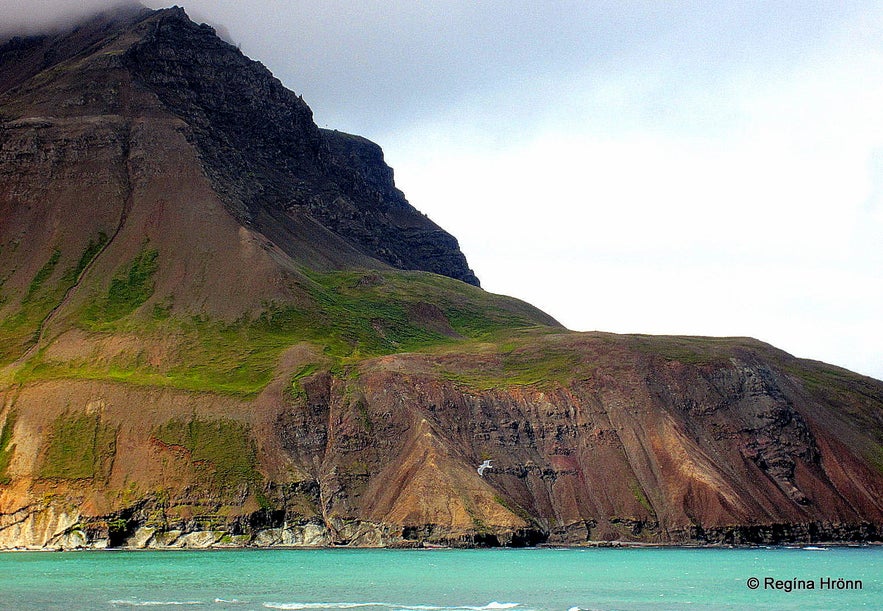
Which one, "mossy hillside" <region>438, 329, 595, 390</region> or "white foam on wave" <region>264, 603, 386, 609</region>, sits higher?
"mossy hillside" <region>438, 329, 595, 390</region>

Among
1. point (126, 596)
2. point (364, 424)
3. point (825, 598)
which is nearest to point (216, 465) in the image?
point (364, 424)

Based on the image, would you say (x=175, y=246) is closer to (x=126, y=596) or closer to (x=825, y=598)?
(x=126, y=596)

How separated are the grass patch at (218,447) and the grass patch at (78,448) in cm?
678

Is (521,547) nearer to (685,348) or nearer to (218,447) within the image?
(218,447)

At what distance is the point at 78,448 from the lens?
13650cm

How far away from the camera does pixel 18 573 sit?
92938 millimetres

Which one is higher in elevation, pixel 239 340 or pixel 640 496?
pixel 239 340

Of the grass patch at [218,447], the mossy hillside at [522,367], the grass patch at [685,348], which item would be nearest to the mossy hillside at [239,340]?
the grass patch at [218,447]

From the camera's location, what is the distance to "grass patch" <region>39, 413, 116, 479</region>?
438ft

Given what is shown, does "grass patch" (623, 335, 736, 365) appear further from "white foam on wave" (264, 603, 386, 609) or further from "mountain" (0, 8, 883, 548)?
"white foam on wave" (264, 603, 386, 609)

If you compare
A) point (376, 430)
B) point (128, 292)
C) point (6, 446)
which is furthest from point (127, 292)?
point (376, 430)

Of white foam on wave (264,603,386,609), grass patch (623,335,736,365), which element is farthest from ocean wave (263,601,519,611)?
grass patch (623,335,736,365)

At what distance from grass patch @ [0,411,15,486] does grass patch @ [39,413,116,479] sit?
474 centimetres

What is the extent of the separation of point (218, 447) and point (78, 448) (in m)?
17.7
